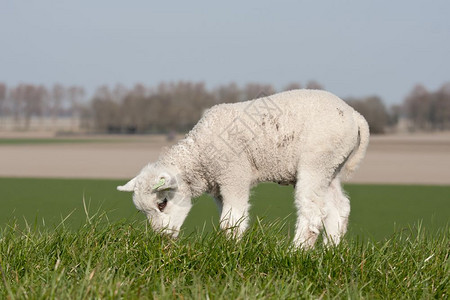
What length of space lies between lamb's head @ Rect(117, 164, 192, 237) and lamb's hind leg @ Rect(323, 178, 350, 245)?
198 cm

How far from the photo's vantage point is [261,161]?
27.2ft

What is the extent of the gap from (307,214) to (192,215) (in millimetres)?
5528

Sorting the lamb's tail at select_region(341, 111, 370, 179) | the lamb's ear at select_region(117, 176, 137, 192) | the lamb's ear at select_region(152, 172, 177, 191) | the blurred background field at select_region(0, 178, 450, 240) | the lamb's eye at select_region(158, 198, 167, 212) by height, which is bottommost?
the blurred background field at select_region(0, 178, 450, 240)

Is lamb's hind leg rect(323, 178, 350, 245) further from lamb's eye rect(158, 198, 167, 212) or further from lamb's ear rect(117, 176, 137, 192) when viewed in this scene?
lamb's ear rect(117, 176, 137, 192)

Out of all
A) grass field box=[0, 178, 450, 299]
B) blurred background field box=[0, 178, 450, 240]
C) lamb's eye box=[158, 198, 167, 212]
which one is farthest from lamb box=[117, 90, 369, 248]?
blurred background field box=[0, 178, 450, 240]

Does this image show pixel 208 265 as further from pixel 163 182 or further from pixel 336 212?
pixel 336 212

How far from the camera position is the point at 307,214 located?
7891 mm

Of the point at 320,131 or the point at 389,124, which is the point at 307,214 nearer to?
the point at 320,131

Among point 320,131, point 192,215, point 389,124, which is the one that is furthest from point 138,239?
point 389,124

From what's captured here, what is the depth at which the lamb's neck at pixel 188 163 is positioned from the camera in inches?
335

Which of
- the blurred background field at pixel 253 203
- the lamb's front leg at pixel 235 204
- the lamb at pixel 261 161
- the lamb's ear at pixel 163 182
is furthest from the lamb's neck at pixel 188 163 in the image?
the blurred background field at pixel 253 203

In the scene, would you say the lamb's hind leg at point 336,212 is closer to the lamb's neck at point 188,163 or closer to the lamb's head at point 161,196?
the lamb's neck at point 188,163

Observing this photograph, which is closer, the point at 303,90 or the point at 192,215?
the point at 303,90

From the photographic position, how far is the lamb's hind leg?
8.45 metres
